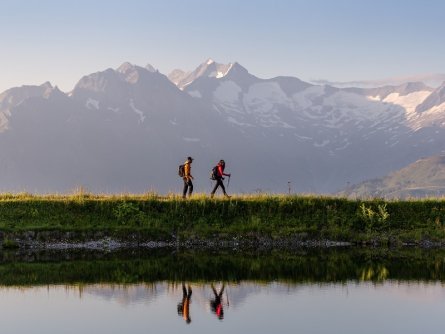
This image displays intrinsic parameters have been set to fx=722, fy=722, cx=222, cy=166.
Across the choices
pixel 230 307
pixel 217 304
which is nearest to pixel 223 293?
pixel 217 304

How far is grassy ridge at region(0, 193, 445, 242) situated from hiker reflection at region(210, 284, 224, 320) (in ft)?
62.3

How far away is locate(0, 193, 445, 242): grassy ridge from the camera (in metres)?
54.6

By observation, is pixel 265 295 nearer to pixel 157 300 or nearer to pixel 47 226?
pixel 157 300

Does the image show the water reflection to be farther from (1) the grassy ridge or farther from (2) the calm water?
(1) the grassy ridge

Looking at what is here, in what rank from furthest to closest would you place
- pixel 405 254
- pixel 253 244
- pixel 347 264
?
pixel 253 244
pixel 405 254
pixel 347 264

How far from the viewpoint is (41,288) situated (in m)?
37.2

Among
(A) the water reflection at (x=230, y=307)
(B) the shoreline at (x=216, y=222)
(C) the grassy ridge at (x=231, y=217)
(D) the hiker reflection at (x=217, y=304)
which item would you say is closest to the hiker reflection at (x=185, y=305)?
(A) the water reflection at (x=230, y=307)

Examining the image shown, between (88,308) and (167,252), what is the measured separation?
18.0 m

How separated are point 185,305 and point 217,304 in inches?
58.1

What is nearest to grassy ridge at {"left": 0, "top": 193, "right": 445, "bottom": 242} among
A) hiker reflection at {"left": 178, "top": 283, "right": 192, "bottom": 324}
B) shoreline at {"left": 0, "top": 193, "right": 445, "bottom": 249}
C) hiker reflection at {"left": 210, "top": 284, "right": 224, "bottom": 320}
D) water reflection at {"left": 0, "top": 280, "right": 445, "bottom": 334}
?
shoreline at {"left": 0, "top": 193, "right": 445, "bottom": 249}

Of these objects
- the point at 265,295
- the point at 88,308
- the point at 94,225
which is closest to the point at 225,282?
the point at 265,295

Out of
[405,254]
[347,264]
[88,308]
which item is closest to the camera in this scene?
[88,308]

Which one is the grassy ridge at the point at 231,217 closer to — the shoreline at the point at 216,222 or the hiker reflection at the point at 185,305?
the shoreline at the point at 216,222

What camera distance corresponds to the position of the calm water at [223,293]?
29062 mm
